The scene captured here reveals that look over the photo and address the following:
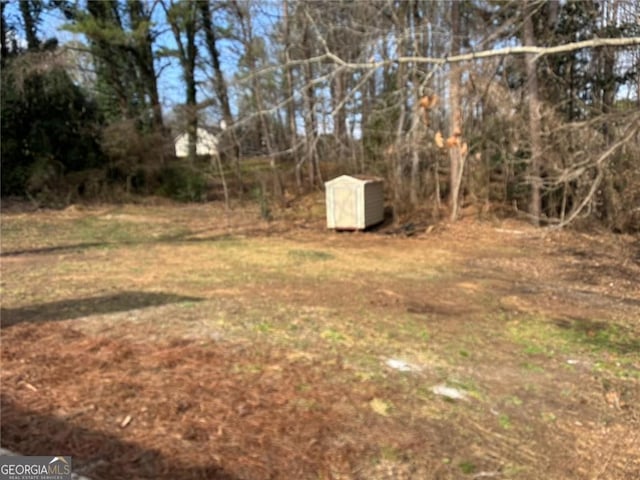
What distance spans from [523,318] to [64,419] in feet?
13.3

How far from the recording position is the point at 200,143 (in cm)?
1603

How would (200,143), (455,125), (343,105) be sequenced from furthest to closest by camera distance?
(200,143) < (455,125) < (343,105)

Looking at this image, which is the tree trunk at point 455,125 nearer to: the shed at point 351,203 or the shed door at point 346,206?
the shed at point 351,203

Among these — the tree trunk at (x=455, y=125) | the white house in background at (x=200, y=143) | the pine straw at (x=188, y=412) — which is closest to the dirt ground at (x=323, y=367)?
the pine straw at (x=188, y=412)

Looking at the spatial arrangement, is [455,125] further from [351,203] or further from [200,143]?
[200,143]

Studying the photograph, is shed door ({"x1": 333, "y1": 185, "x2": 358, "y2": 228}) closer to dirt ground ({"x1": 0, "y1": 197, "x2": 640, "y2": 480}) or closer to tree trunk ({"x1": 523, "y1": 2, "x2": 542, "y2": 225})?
dirt ground ({"x1": 0, "y1": 197, "x2": 640, "y2": 480})

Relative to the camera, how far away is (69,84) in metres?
16.6

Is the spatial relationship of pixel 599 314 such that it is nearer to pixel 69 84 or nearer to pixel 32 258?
pixel 32 258

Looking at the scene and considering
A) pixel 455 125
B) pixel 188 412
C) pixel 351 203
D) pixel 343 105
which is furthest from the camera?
pixel 351 203

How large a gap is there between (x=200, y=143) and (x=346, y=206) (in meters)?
6.55

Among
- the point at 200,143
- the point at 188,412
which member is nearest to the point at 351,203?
the point at 200,143

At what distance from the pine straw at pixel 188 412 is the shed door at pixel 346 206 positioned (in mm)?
7663

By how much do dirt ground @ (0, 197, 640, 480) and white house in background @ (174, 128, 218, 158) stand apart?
7.02 m

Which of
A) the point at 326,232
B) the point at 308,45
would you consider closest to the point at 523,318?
the point at 326,232
